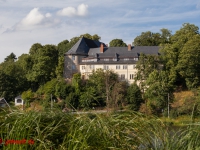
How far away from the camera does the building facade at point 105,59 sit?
38.7 meters

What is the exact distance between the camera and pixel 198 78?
112ft

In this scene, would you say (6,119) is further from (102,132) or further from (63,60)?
(63,60)

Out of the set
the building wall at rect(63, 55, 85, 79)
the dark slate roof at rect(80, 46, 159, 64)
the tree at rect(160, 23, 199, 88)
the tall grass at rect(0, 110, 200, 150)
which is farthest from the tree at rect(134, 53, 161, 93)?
the tall grass at rect(0, 110, 200, 150)

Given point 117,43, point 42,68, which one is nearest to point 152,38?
Answer: point 117,43

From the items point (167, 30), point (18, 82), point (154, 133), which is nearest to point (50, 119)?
point (154, 133)

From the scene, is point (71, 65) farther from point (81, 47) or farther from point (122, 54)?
point (122, 54)

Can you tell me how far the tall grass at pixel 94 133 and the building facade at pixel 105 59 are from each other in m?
34.2

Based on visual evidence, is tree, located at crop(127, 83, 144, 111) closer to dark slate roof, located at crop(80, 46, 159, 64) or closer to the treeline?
the treeline

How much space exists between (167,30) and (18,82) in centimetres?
2301

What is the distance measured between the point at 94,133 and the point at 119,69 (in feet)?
118

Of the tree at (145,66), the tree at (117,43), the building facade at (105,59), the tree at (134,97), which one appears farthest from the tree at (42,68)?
the tree at (117,43)

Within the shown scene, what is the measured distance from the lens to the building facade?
127 ft

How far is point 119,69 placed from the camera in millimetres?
39156

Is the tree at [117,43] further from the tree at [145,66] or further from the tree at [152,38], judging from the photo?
the tree at [145,66]
